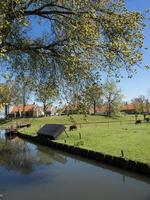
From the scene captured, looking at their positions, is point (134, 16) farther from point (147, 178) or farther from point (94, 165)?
point (94, 165)

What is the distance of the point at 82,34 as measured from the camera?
71.2 ft

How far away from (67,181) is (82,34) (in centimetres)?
1019

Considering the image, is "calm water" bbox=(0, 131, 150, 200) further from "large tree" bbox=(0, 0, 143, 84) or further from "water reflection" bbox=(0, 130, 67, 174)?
"large tree" bbox=(0, 0, 143, 84)

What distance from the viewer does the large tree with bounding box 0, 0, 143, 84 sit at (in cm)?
2136

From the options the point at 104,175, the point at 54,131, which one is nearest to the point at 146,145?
the point at 104,175

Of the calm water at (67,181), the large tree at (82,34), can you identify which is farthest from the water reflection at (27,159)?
the large tree at (82,34)

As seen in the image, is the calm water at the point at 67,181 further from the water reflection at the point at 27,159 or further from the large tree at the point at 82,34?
the large tree at the point at 82,34

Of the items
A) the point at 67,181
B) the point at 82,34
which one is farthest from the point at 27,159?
the point at 82,34

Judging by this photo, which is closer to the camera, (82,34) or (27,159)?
(82,34)

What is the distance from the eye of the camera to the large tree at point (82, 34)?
841 inches

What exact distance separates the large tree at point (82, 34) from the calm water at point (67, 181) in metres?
6.72

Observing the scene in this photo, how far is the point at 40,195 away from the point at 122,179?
6.30 metres

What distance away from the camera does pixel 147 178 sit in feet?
82.0

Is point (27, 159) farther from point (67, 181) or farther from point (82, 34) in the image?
point (82, 34)
